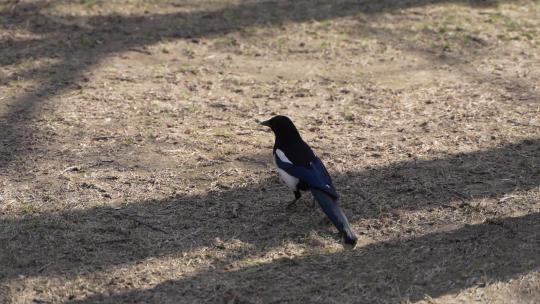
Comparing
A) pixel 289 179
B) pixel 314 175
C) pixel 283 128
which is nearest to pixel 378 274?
pixel 314 175

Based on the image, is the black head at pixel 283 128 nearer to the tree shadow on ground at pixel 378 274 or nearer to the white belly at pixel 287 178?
the white belly at pixel 287 178

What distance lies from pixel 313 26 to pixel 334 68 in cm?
117

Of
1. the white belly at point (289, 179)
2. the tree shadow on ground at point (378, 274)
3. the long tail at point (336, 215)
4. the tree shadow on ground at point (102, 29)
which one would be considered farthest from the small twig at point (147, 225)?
the tree shadow on ground at point (102, 29)

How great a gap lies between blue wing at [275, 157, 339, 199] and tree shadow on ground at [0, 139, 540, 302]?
1.00 ft

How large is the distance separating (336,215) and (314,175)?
0.36 meters

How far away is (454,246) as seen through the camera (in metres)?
5.19

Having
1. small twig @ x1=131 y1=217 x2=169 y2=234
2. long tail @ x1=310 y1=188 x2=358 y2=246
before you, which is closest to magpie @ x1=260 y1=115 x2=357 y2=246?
long tail @ x1=310 y1=188 x2=358 y2=246

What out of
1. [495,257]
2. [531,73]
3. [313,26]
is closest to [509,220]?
[495,257]

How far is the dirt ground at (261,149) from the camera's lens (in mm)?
4918

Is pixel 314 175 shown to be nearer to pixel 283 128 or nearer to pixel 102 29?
pixel 283 128

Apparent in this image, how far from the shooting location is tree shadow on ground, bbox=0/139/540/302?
189 inches

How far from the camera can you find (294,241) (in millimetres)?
5320

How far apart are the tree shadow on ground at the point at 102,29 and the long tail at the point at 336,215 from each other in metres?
3.16

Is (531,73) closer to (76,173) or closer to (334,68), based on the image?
(334,68)
